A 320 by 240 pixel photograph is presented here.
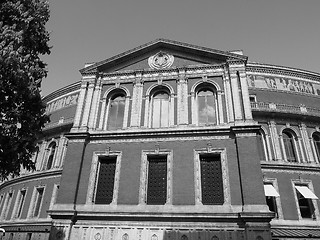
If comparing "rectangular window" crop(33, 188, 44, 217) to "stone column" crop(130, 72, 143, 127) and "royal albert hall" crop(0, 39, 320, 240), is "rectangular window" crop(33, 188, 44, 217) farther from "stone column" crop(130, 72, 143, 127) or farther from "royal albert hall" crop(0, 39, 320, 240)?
"stone column" crop(130, 72, 143, 127)

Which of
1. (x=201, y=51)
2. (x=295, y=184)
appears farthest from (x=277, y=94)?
(x=201, y=51)

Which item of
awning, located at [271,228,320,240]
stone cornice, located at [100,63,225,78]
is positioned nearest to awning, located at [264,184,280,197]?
awning, located at [271,228,320,240]

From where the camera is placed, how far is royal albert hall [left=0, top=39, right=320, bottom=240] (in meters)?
13.9

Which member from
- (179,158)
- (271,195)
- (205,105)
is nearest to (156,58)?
(205,105)

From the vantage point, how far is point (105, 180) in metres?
16.1

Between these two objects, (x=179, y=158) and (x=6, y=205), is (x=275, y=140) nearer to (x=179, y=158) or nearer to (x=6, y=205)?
(x=179, y=158)

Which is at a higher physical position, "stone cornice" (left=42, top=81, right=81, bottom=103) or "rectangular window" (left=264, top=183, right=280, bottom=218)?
"stone cornice" (left=42, top=81, right=81, bottom=103)

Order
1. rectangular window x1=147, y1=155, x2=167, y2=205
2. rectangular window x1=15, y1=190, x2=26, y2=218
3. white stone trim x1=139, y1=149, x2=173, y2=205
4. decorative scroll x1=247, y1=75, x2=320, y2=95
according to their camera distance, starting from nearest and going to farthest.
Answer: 1. white stone trim x1=139, y1=149, x2=173, y2=205
2. rectangular window x1=147, y1=155, x2=167, y2=205
3. rectangular window x1=15, y1=190, x2=26, y2=218
4. decorative scroll x1=247, y1=75, x2=320, y2=95

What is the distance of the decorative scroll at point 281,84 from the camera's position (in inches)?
1081

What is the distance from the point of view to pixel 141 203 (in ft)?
48.0

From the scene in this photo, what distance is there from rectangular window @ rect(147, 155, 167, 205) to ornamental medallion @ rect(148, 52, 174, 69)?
7265 mm

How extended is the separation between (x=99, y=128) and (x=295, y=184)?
17.0m

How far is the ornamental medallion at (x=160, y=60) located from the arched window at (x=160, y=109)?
7.04 ft

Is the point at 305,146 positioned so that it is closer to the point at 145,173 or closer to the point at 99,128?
the point at 145,173
